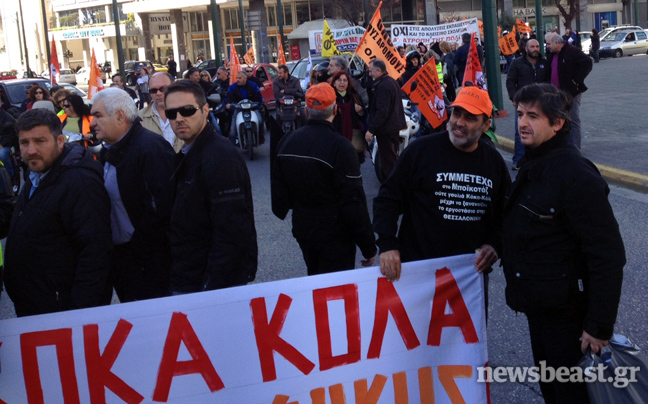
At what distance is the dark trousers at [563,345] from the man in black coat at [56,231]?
79.3 inches

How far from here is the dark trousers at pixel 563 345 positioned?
314cm

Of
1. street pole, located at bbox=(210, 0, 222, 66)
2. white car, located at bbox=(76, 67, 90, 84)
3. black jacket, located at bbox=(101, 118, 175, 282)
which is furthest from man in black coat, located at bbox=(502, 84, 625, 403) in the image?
white car, located at bbox=(76, 67, 90, 84)

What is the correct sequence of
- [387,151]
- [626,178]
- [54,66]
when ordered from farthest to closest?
[54,66], [387,151], [626,178]

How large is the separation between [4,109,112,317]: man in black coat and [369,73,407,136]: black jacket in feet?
18.4

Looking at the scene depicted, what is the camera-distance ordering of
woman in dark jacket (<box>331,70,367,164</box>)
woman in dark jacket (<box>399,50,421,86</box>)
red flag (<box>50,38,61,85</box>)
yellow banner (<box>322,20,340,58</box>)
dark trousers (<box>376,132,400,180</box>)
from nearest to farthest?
woman in dark jacket (<box>331,70,367,164</box>) < dark trousers (<box>376,132,400,180</box>) < woman in dark jacket (<box>399,50,421,86</box>) < yellow banner (<box>322,20,340,58</box>) < red flag (<box>50,38,61,85</box>)

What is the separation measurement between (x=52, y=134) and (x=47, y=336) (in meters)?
1.02

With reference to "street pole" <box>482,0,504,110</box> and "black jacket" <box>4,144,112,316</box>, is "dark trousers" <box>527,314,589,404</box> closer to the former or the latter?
"black jacket" <box>4,144,112,316</box>

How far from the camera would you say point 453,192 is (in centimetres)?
372

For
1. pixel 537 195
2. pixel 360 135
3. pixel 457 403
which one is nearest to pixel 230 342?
pixel 457 403

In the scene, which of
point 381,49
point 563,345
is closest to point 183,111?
point 563,345

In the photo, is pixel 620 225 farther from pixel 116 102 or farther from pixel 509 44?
pixel 509 44

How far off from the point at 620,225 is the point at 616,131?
231 inches

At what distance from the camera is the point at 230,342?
11.1 feet

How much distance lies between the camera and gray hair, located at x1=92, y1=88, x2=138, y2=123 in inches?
159
